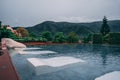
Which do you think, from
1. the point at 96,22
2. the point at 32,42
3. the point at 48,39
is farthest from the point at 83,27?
the point at 32,42

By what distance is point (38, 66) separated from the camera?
6602mm

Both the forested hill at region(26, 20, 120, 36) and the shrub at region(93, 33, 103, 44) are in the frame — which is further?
the forested hill at region(26, 20, 120, 36)

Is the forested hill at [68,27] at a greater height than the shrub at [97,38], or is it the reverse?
the forested hill at [68,27]

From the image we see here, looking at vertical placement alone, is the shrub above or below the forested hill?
below

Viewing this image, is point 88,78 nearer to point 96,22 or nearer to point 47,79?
point 47,79

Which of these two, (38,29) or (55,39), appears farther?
(38,29)

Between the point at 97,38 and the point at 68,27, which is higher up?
the point at 68,27

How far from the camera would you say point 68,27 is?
76562mm

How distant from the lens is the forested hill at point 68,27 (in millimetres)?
73750

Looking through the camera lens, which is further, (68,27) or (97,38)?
(68,27)

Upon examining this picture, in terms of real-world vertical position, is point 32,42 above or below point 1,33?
below

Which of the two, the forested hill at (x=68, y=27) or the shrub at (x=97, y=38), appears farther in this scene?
the forested hill at (x=68, y=27)

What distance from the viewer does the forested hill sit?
7375cm

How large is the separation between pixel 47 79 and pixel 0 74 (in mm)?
1499
